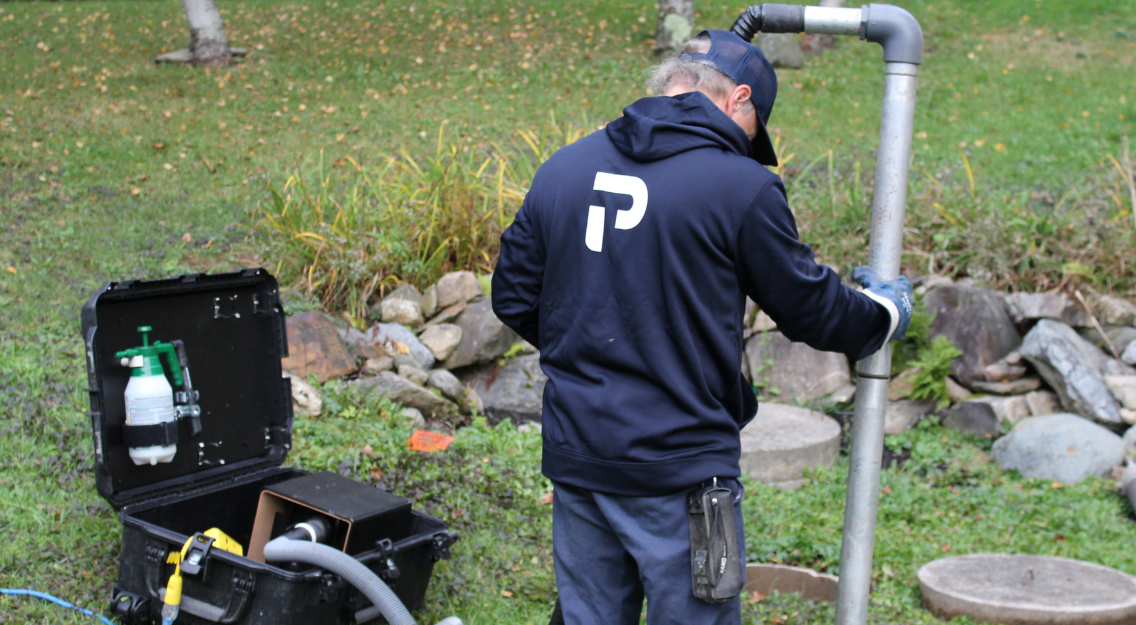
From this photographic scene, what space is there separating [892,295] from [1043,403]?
13.5 ft

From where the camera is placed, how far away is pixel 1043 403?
5.60 metres

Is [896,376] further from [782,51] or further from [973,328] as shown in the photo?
[782,51]

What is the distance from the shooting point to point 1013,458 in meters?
5.11

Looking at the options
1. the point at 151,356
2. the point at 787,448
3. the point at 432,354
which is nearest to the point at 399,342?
the point at 432,354

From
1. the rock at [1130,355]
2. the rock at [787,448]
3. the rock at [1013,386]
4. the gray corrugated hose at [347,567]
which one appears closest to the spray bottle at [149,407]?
the gray corrugated hose at [347,567]

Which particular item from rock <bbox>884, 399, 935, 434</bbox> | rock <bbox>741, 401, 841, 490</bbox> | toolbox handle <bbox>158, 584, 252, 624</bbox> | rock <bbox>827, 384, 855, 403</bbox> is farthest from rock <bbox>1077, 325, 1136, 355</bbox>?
toolbox handle <bbox>158, 584, 252, 624</bbox>

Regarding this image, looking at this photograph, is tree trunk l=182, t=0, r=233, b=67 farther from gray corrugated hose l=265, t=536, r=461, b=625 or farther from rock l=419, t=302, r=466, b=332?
gray corrugated hose l=265, t=536, r=461, b=625

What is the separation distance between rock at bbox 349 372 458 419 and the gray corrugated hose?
7.58 ft

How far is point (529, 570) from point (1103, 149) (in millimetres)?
9261

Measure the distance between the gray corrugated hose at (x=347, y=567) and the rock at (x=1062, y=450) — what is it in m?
3.76

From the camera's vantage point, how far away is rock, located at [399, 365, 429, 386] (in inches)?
208

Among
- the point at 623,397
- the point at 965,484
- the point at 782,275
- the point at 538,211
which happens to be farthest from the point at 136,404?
the point at 965,484

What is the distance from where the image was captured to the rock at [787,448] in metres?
4.89

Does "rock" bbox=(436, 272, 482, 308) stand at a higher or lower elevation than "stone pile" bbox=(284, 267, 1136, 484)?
higher
